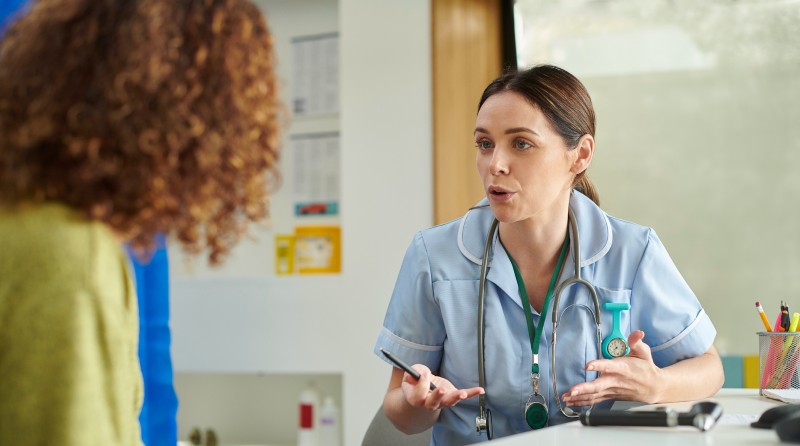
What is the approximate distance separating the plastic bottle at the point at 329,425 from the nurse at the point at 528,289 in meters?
1.51

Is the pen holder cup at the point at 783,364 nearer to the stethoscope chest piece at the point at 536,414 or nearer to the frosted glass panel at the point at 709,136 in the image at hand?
the stethoscope chest piece at the point at 536,414

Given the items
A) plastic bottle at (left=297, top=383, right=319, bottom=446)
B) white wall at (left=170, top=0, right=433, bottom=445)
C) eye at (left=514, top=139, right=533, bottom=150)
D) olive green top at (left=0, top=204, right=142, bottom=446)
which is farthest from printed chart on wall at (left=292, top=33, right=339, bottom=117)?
olive green top at (left=0, top=204, right=142, bottom=446)

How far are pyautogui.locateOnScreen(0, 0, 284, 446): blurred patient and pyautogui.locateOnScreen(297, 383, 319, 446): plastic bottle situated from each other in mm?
2346

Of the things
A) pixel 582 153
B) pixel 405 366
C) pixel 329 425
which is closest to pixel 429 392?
pixel 405 366

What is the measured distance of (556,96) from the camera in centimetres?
184

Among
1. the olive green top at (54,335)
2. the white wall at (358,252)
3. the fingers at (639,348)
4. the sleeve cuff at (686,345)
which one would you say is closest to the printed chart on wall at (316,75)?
the white wall at (358,252)

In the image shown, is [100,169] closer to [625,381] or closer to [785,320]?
[625,381]

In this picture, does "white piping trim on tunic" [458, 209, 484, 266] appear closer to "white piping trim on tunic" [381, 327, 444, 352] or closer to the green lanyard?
the green lanyard

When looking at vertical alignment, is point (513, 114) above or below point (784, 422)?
above

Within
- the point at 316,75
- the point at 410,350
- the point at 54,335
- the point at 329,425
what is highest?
the point at 316,75

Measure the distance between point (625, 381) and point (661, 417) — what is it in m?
0.29

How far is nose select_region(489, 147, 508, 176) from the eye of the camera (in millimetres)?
1798

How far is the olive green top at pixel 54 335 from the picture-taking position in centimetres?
87

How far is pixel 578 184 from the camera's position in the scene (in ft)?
6.75
